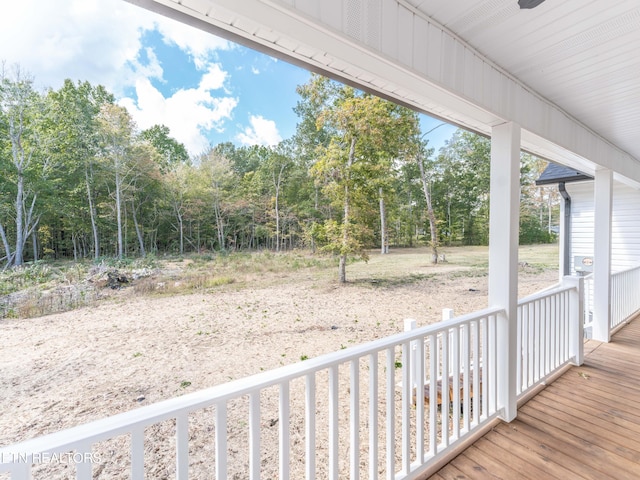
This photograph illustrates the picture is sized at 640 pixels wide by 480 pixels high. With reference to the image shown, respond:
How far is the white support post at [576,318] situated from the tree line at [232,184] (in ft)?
12.0

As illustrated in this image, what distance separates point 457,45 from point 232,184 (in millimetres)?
4200

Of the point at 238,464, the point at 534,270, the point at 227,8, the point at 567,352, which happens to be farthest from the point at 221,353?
the point at 534,270

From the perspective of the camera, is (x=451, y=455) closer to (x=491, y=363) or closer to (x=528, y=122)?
(x=491, y=363)

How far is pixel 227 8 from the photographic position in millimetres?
979

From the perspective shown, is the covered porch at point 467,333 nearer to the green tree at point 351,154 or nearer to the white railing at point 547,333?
the white railing at point 547,333

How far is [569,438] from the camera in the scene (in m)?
1.93

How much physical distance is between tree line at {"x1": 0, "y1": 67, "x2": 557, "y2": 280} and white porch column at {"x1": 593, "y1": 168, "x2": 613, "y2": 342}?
354cm

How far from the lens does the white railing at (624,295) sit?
13.4ft

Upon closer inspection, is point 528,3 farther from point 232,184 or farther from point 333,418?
point 232,184

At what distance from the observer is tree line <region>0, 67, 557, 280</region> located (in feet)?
8.86

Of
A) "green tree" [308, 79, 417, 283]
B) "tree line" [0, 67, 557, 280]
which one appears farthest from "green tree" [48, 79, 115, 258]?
"green tree" [308, 79, 417, 283]

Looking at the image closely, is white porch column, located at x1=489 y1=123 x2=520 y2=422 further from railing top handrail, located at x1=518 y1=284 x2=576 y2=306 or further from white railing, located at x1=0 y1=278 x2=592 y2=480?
railing top handrail, located at x1=518 y1=284 x2=576 y2=306

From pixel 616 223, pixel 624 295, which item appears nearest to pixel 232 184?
pixel 624 295

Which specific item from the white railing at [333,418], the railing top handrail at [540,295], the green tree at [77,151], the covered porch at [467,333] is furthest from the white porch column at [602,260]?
the green tree at [77,151]
